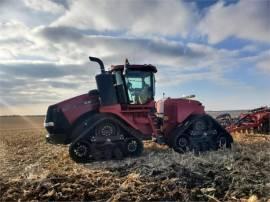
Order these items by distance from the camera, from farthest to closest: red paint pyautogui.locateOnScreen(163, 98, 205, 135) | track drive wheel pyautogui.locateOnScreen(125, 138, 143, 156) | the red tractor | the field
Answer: red paint pyautogui.locateOnScreen(163, 98, 205, 135) < track drive wheel pyautogui.locateOnScreen(125, 138, 143, 156) < the red tractor < the field

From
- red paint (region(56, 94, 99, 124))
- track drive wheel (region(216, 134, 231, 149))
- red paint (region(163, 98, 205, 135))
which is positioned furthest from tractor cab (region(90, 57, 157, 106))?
track drive wheel (region(216, 134, 231, 149))

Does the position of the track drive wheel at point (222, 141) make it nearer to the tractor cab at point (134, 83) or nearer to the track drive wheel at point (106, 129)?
the tractor cab at point (134, 83)

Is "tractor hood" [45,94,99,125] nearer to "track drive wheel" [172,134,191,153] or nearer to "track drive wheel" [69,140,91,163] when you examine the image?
"track drive wheel" [69,140,91,163]

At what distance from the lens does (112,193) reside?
7.70m

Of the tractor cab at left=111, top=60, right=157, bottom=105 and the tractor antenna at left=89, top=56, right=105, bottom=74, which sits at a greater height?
the tractor antenna at left=89, top=56, right=105, bottom=74

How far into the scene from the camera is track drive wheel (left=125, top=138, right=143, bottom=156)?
41.9ft

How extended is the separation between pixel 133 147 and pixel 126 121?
2.98ft

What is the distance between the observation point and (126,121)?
13180mm

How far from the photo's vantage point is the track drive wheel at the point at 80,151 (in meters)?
11.9

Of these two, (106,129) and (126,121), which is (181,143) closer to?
(126,121)

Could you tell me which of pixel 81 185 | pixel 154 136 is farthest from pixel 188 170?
pixel 154 136

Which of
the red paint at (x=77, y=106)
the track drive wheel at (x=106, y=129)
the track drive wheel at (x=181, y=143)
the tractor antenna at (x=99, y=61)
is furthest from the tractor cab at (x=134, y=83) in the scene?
the track drive wheel at (x=181, y=143)

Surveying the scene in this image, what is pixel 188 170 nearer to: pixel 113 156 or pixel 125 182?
pixel 125 182

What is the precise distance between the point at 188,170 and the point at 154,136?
15.9 feet
